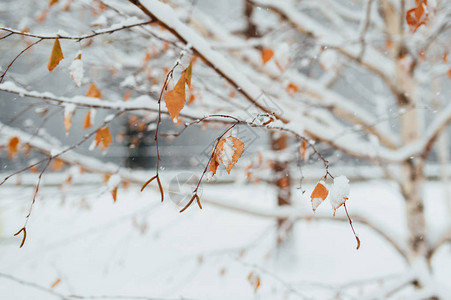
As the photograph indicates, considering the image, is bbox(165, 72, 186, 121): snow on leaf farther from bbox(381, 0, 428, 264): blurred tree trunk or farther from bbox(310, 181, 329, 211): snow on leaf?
bbox(381, 0, 428, 264): blurred tree trunk

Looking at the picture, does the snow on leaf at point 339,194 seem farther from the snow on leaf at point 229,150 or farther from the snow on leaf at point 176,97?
the snow on leaf at point 176,97

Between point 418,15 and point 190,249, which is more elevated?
point 418,15

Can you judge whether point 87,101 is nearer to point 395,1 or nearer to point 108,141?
point 108,141

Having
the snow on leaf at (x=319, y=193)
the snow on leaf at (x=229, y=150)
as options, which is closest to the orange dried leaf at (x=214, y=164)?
the snow on leaf at (x=229, y=150)

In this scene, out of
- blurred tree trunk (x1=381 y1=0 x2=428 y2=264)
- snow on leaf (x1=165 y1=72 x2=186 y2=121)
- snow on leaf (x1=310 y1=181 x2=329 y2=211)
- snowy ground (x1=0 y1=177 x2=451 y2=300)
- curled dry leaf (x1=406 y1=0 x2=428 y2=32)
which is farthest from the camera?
snowy ground (x1=0 y1=177 x2=451 y2=300)

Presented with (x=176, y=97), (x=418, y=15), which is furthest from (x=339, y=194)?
Result: (x=418, y=15)

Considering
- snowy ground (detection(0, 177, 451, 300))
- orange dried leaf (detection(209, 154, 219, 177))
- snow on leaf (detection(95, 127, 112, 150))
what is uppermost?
snow on leaf (detection(95, 127, 112, 150))

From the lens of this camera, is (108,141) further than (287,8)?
No

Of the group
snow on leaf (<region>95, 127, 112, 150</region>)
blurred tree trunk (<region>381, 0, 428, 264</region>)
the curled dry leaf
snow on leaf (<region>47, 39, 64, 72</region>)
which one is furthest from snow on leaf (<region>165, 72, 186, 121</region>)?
blurred tree trunk (<region>381, 0, 428, 264</region>)

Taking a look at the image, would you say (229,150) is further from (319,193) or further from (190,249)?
(190,249)

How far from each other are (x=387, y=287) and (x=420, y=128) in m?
1.53

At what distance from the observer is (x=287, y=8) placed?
7.81ft

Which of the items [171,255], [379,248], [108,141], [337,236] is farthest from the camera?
[337,236]

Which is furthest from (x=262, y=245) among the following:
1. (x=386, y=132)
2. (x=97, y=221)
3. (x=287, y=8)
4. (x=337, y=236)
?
(x=287, y=8)
